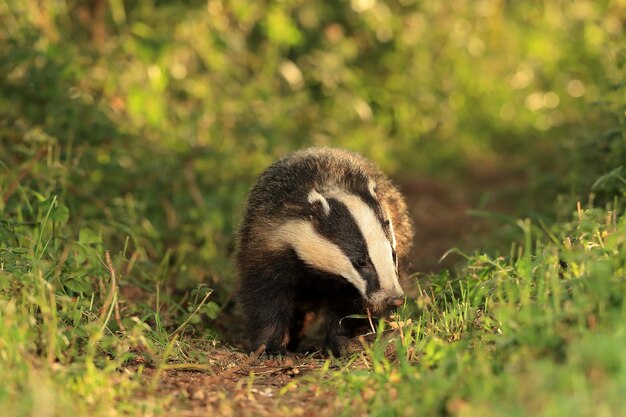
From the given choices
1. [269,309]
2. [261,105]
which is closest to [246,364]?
[269,309]

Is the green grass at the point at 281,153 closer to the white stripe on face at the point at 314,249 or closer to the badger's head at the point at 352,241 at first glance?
the badger's head at the point at 352,241

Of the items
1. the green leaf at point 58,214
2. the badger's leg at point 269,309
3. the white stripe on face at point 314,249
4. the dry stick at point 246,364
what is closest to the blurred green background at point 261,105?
the green leaf at point 58,214

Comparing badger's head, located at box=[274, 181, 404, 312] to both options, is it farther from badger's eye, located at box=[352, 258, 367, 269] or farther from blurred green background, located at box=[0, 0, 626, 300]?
blurred green background, located at box=[0, 0, 626, 300]

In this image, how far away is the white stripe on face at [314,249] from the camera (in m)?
5.09

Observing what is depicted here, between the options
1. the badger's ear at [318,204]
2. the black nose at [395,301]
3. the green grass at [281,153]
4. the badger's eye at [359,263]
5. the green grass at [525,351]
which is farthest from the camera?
the badger's ear at [318,204]

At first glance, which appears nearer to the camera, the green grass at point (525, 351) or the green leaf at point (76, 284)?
the green grass at point (525, 351)

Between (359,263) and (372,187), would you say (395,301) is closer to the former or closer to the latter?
(359,263)

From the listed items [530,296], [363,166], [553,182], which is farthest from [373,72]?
[530,296]

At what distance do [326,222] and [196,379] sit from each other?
1.22m

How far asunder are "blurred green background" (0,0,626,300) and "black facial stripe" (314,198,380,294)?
1433 mm

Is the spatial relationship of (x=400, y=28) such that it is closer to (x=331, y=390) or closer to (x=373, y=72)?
(x=373, y=72)

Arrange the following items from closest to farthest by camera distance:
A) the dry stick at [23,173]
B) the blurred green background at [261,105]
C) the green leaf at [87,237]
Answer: the green leaf at [87,237] → the dry stick at [23,173] → the blurred green background at [261,105]

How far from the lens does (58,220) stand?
5.53 meters

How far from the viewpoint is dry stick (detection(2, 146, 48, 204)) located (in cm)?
608
